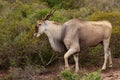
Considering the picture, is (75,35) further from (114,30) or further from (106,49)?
(114,30)

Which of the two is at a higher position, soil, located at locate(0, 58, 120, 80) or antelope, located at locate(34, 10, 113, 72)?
antelope, located at locate(34, 10, 113, 72)

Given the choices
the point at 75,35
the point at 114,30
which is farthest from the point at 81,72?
the point at 114,30

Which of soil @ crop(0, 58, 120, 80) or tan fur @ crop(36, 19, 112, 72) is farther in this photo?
tan fur @ crop(36, 19, 112, 72)

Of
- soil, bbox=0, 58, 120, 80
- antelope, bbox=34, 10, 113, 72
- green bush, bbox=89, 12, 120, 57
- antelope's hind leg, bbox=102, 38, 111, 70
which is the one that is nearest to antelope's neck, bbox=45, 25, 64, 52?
antelope, bbox=34, 10, 113, 72

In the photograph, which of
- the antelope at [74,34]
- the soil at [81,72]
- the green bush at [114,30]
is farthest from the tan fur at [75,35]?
the green bush at [114,30]

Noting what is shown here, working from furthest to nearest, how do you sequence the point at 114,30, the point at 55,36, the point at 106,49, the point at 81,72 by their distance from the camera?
the point at 114,30
the point at 106,49
the point at 55,36
the point at 81,72

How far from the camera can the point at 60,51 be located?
10203 mm

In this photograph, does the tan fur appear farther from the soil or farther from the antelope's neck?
the soil

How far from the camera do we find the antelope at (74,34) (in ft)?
32.9

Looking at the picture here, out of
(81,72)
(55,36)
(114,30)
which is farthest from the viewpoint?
(114,30)

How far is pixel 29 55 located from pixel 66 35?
119cm

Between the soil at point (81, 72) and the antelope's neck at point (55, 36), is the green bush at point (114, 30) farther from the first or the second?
the antelope's neck at point (55, 36)

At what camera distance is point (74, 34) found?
395 inches

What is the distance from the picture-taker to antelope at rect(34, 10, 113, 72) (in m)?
10.0
